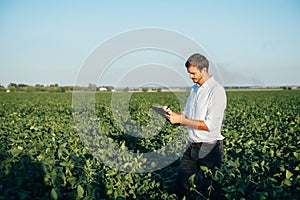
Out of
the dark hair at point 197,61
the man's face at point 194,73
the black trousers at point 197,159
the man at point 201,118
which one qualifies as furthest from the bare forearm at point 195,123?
the dark hair at point 197,61

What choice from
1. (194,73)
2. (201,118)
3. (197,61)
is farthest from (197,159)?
(197,61)

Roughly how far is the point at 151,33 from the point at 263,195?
8.08 feet

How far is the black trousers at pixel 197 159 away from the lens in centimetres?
407

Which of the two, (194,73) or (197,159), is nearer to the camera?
(194,73)

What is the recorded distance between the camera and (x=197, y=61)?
378 cm

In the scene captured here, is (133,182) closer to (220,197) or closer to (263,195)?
(220,197)

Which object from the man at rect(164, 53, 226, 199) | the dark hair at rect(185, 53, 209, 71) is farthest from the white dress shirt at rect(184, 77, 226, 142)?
the dark hair at rect(185, 53, 209, 71)

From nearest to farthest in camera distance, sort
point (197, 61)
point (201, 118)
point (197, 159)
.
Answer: point (197, 61)
point (201, 118)
point (197, 159)

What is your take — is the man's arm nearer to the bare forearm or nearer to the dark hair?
the bare forearm

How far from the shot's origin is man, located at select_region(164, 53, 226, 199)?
3.79 m

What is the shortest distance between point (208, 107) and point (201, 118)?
16 centimetres

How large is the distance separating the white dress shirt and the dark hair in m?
0.18

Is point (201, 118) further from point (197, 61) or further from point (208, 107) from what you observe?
point (197, 61)

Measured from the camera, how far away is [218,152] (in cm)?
407
